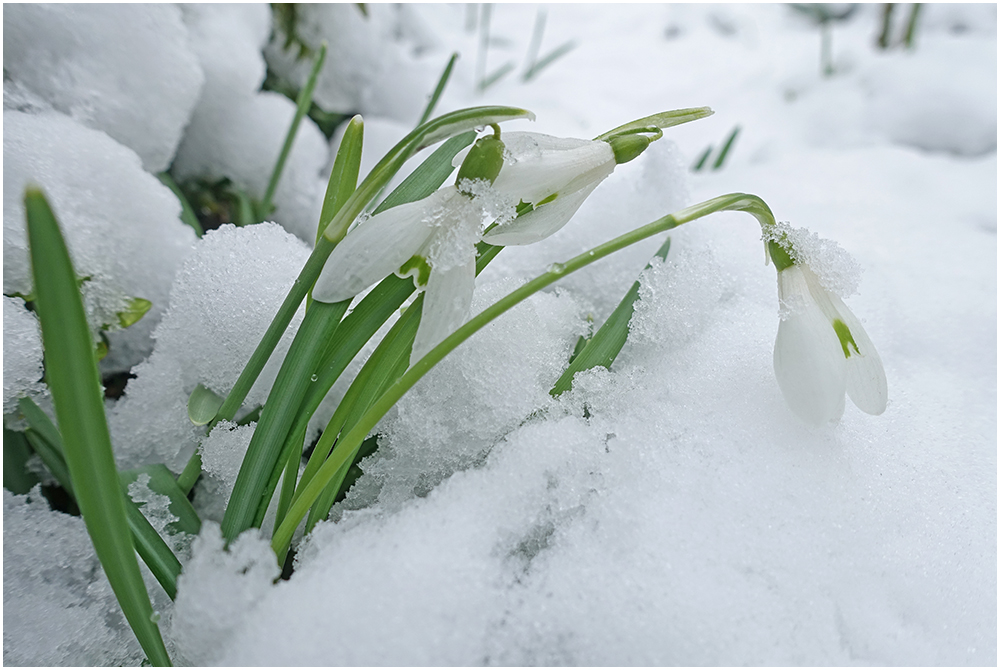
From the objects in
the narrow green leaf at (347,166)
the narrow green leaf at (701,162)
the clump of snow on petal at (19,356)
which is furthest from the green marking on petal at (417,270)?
the narrow green leaf at (701,162)

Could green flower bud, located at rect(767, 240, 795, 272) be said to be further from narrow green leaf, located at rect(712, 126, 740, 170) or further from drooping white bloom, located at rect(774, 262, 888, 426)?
narrow green leaf, located at rect(712, 126, 740, 170)

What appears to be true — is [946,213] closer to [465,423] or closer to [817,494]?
[817,494]

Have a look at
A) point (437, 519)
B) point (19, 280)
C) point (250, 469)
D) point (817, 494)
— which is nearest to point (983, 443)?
point (817, 494)

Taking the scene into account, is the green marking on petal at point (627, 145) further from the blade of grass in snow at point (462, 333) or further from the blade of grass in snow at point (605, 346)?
the blade of grass in snow at point (605, 346)

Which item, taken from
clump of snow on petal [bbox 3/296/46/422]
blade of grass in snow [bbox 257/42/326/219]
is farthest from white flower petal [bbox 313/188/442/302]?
blade of grass in snow [bbox 257/42/326/219]

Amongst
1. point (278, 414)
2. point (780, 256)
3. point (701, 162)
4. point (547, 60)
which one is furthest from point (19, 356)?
Result: point (547, 60)
